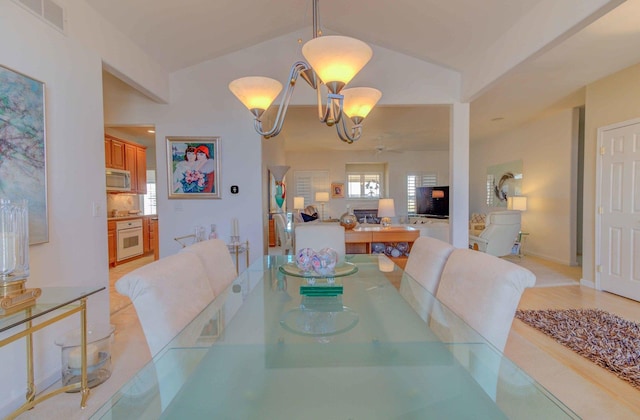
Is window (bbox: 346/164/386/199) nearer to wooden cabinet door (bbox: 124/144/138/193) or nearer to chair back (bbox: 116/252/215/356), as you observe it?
wooden cabinet door (bbox: 124/144/138/193)

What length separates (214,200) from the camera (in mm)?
3895

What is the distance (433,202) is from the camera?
8.47 m

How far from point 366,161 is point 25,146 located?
809cm

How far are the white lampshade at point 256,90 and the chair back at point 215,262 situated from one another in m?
0.94

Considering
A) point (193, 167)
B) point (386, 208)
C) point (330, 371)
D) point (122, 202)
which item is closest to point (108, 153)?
point (122, 202)

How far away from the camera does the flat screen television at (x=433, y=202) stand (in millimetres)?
8117

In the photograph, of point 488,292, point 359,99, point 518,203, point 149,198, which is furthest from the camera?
point 149,198

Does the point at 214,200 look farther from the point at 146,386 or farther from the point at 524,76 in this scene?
the point at 524,76

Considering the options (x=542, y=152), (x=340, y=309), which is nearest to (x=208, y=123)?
(x=340, y=309)

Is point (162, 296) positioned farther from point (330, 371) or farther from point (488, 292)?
point (488, 292)

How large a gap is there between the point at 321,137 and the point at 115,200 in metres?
4.47

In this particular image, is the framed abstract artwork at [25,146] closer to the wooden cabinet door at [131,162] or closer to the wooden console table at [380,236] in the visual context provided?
the wooden console table at [380,236]

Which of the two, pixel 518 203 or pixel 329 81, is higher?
pixel 329 81

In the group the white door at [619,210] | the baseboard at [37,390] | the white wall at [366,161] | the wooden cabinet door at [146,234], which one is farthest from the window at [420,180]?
the baseboard at [37,390]
